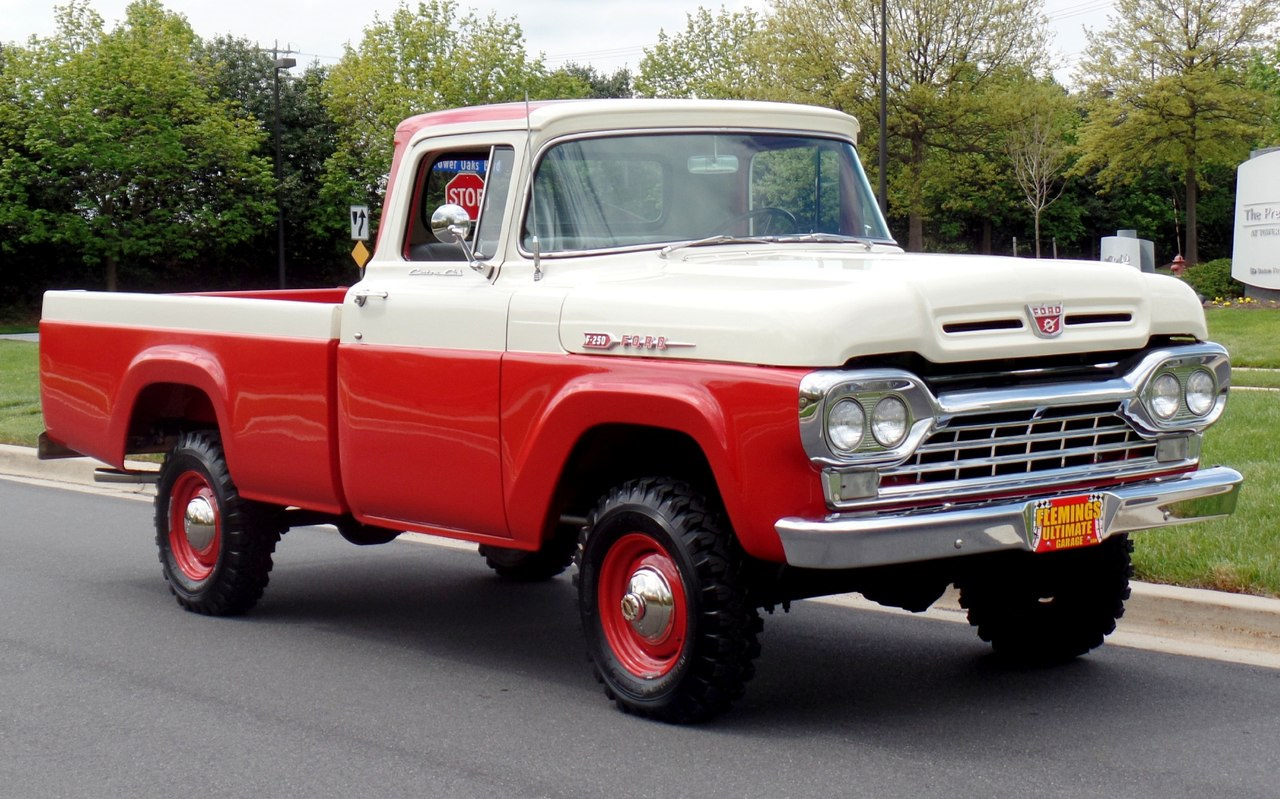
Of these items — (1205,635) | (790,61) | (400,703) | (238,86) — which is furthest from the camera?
(238,86)

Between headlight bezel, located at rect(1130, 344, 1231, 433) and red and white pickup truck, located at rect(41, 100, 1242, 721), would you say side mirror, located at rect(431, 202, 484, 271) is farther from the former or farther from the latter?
headlight bezel, located at rect(1130, 344, 1231, 433)

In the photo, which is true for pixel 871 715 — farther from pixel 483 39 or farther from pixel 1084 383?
pixel 483 39

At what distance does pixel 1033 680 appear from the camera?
5988 millimetres

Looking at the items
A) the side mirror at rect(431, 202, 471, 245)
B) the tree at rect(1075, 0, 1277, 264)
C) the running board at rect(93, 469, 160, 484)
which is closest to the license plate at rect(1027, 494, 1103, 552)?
the side mirror at rect(431, 202, 471, 245)

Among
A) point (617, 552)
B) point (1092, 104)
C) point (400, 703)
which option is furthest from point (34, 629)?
point (1092, 104)

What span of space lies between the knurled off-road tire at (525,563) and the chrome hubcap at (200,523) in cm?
129

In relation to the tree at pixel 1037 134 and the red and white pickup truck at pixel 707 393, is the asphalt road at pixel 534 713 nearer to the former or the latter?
the red and white pickup truck at pixel 707 393

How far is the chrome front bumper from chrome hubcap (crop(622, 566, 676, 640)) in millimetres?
614

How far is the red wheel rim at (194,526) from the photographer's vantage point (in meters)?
7.49

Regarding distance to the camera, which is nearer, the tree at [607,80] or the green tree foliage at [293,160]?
the green tree foliage at [293,160]

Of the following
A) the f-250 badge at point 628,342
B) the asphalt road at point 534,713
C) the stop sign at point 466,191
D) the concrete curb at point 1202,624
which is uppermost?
the stop sign at point 466,191

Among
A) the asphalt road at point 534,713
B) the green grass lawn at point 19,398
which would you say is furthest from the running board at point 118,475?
the green grass lawn at point 19,398

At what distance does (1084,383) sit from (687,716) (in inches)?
68.0

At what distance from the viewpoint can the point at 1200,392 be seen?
219 inches
